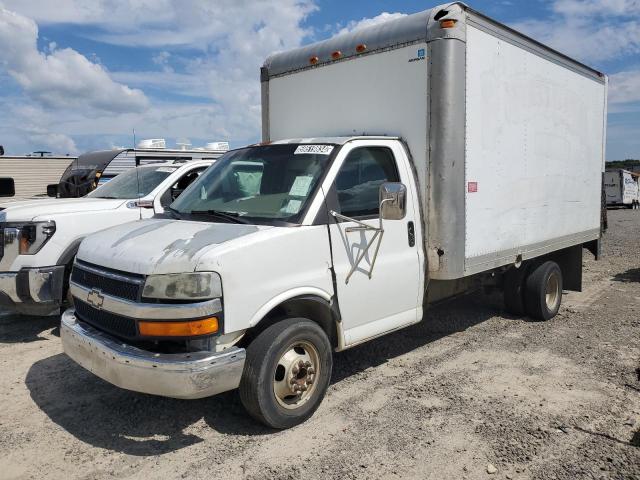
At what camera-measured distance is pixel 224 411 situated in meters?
4.36

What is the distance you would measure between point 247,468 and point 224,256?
1.33 metres

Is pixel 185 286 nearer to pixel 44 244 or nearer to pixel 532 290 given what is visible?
pixel 44 244

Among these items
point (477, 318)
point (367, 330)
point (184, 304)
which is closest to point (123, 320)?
point (184, 304)

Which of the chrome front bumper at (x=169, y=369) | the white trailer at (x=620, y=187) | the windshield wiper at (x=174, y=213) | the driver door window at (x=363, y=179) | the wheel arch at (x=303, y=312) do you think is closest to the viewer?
the chrome front bumper at (x=169, y=369)

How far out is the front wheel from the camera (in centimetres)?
373

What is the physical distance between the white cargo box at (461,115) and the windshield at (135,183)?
1760 millimetres

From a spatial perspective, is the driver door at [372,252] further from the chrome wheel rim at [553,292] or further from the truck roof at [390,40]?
the chrome wheel rim at [553,292]

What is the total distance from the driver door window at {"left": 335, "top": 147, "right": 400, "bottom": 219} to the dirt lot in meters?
1.54

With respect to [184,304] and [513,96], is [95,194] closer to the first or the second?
[184,304]

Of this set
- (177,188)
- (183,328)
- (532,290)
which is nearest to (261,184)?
(183,328)

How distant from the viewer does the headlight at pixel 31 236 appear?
5.93 meters

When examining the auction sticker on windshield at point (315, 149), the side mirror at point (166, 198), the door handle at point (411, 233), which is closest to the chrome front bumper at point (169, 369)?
the auction sticker on windshield at point (315, 149)

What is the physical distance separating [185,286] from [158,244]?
47 centimetres

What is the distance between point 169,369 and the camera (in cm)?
340
